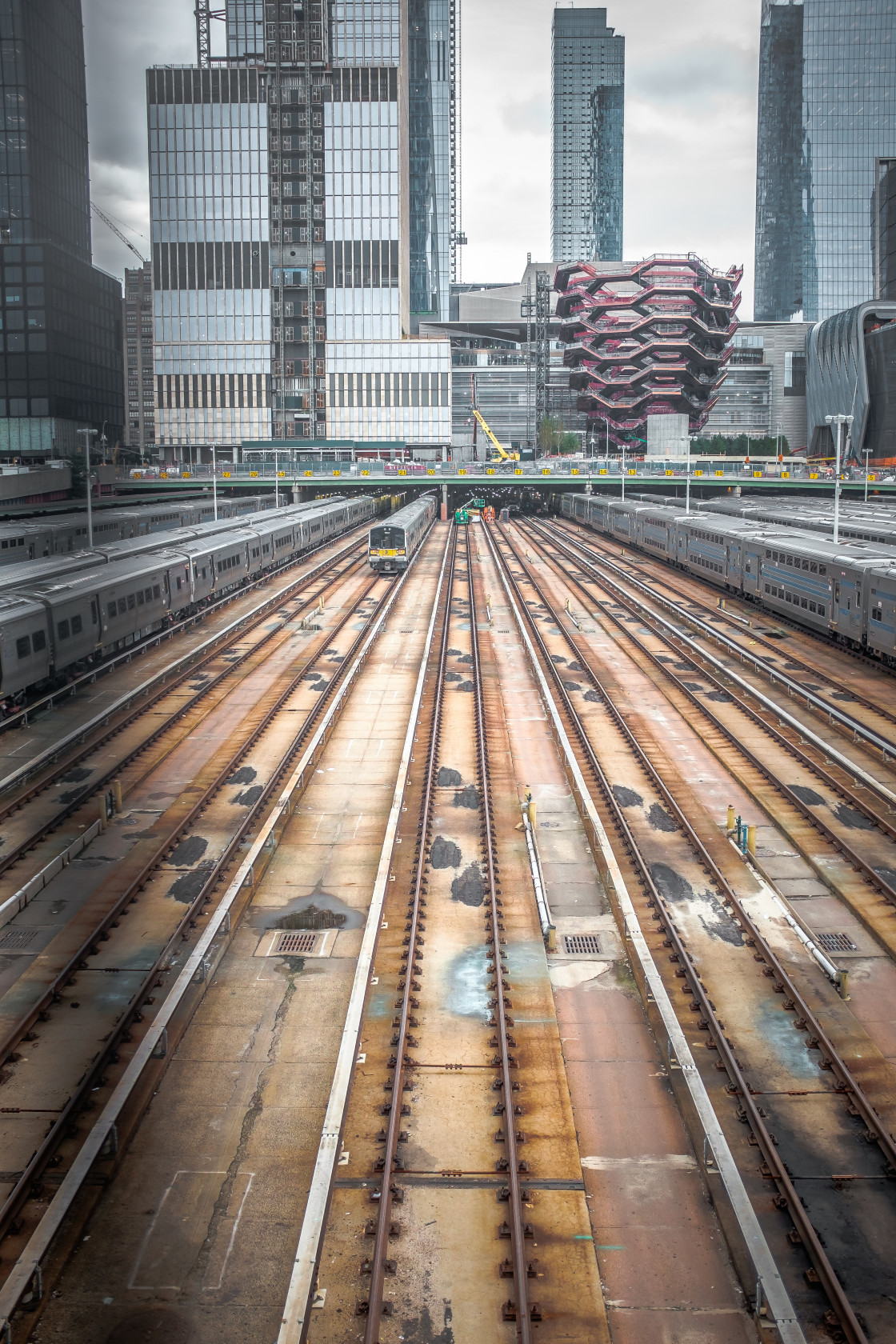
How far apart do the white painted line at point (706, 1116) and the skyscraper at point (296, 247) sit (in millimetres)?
127712

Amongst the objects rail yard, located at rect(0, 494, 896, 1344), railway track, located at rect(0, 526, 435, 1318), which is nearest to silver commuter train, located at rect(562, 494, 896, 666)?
rail yard, located at rect(0, 494, 896, 1344)

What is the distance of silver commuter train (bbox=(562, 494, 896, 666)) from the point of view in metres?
36.8

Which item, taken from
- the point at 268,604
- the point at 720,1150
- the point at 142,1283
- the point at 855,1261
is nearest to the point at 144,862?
the point at 142,1283

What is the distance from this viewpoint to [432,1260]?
10812 millimetres

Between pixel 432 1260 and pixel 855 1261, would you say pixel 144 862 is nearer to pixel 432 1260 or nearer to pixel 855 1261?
pixel 432 1260

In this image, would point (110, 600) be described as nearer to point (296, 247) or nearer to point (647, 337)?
point (296, 247)

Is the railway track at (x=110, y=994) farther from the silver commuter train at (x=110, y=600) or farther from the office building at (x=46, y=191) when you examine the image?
the office building at (x=46, y=191)

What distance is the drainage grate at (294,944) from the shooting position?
17.6 metres

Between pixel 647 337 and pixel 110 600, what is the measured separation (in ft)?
528

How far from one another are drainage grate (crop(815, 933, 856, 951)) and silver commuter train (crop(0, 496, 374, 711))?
2121cm

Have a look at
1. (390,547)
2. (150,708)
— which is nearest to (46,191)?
(150,708)

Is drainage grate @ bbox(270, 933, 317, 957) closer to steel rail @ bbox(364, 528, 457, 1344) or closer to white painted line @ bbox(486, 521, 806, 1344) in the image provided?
steel rail @ bbox(364, 528, 457, 1344)

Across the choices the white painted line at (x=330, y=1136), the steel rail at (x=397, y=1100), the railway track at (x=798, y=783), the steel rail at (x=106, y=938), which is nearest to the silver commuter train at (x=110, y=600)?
the steel rail at (x=106, y=938)

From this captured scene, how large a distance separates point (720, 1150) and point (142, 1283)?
20.9 feet
